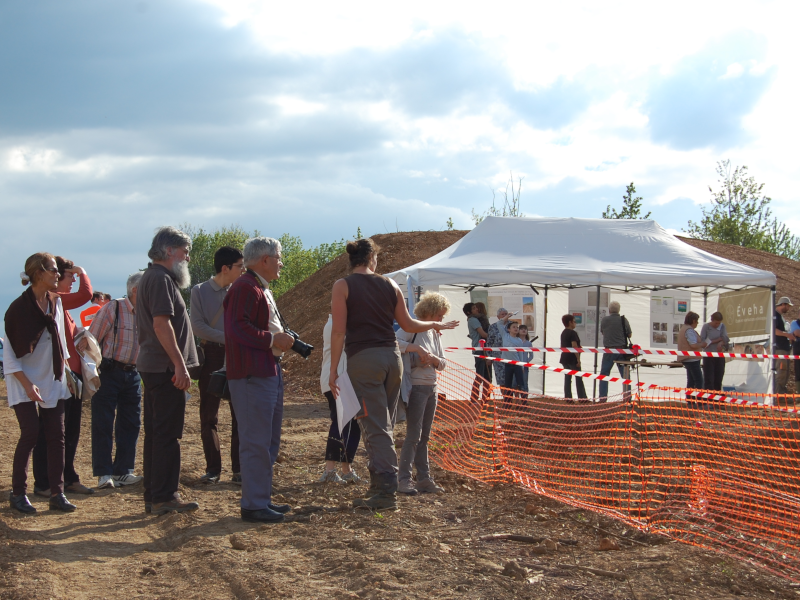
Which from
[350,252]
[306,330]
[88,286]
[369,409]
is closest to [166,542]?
[369,409]

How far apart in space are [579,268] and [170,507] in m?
8.84

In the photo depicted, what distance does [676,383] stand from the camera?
14859 millimetres

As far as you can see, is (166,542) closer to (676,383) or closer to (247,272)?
(247,272)

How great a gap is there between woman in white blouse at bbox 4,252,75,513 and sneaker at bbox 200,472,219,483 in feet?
3.97

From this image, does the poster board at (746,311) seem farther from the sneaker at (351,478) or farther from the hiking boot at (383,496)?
the hiking boot at (383,496)

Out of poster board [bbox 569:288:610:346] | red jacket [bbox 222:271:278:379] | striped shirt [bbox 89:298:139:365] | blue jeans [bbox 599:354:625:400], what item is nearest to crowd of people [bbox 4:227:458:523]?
red jacket [bbox 222:271:278:379]

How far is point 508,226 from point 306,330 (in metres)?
9.44

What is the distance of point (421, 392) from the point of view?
5594 millimetres

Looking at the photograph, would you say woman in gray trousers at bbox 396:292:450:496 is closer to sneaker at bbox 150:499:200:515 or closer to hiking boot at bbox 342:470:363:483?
hiking boot at bbox 342:470:363:483

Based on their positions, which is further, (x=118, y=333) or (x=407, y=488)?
(x=118, y=333)

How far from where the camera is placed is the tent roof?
38.8 feet

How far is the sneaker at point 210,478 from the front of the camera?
6.00 metres

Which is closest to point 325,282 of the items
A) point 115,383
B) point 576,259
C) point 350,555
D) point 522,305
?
point 522,305

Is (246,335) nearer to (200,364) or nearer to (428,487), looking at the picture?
(200,364)
